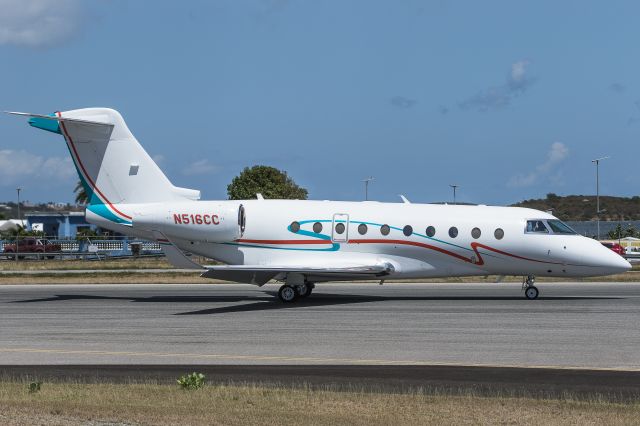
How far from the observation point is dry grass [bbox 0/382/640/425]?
10875 mm

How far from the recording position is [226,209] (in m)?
28.5

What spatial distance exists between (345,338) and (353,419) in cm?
818

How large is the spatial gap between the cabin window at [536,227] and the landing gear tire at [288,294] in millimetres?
7388

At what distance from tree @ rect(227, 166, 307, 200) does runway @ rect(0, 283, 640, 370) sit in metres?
62.4

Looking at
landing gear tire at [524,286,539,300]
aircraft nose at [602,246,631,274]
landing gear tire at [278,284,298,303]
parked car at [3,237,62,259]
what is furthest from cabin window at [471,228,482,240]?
parked car at [3,237,62,259]

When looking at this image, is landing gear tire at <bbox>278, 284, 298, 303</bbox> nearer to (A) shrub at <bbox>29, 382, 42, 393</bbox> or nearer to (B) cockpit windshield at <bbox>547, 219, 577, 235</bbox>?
(B) cockpit windshield at <bbox>547, 219, 577, 235</bbox>

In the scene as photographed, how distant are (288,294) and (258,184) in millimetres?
69060

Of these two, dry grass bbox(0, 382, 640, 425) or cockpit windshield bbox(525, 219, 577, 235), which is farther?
cockpit windshield bbox(525, 219, 577, 235)

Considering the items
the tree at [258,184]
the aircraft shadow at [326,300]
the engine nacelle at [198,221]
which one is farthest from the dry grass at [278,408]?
the tree at [258,184]

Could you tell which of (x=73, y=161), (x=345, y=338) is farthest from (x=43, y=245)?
(x=345, y=338)

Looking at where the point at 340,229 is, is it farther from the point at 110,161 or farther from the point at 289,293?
the point at 110,161

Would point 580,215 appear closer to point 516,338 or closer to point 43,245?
point 43,245

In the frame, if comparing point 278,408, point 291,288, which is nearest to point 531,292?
point 291,288

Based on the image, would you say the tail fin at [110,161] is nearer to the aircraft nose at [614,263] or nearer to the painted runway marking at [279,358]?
the painted runway marking at [279,358]
